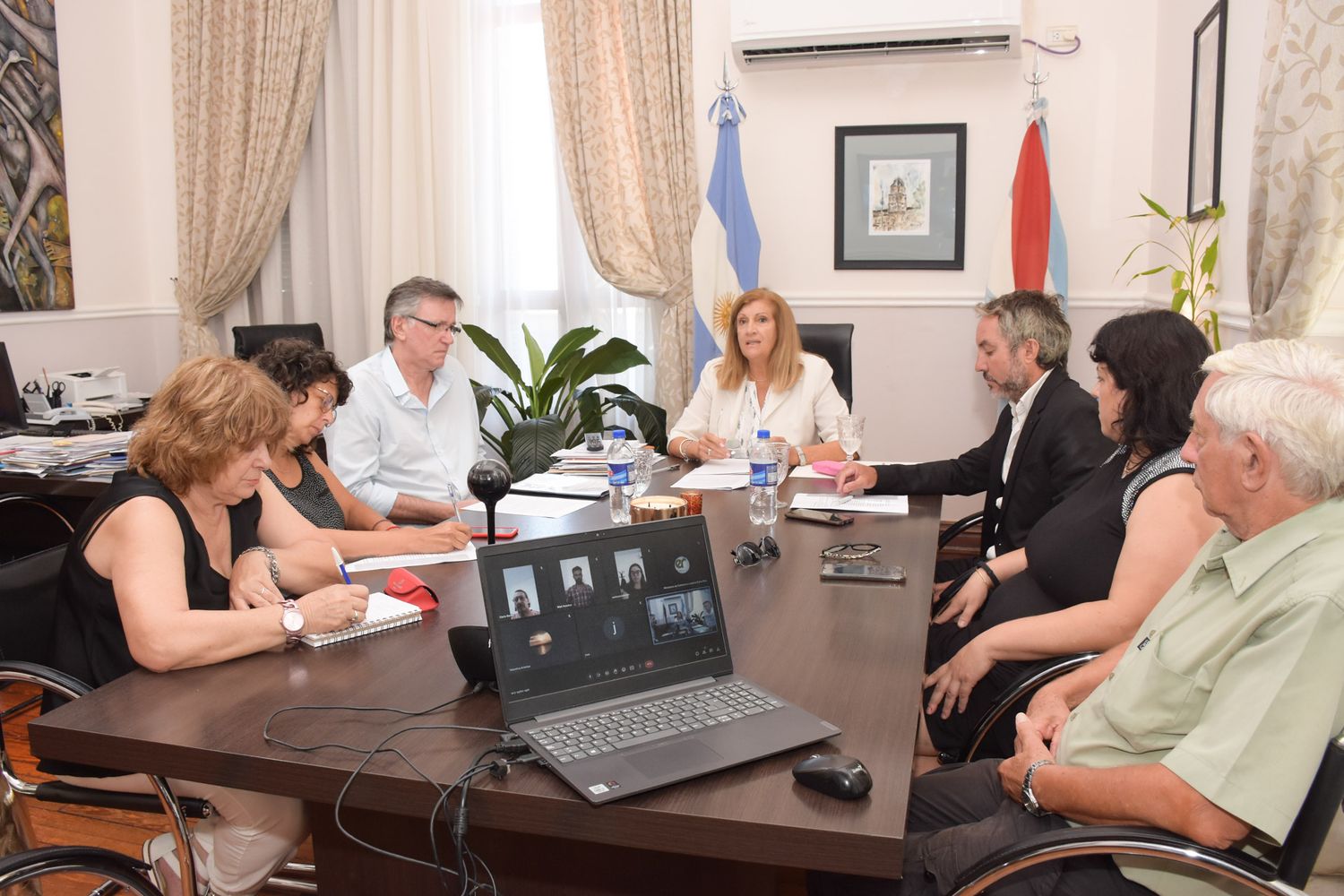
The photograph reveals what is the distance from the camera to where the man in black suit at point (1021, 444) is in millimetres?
2514

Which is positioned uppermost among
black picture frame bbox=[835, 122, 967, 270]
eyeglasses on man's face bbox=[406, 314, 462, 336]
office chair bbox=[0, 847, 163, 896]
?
black picture frame bbox=[835, 122, 967, 270]

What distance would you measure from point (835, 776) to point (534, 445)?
322cm

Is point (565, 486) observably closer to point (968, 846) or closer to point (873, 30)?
point (968, 846)

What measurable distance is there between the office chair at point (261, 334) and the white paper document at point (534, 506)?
7.81 ft

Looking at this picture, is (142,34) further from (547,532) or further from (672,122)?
(547,532)

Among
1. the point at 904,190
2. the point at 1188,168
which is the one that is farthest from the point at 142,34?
the point at 1188,168

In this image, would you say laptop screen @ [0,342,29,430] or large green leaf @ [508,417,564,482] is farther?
large green leaf @ [508,417,564,482]

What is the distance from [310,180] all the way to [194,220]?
0.66 m

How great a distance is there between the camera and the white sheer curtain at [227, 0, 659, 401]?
207 inches

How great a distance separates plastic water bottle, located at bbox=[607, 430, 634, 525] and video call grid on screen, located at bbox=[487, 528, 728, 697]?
965mm

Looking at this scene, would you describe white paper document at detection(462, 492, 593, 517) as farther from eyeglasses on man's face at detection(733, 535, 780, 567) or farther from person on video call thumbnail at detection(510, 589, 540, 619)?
person on video call thumbnail at detection(510, 589, 540, 619)

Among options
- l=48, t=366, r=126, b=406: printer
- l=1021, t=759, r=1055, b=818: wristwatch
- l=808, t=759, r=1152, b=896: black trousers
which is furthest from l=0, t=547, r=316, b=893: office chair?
l=48, t=366, r=126, b=406: printer

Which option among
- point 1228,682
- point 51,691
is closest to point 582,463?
point 51,691

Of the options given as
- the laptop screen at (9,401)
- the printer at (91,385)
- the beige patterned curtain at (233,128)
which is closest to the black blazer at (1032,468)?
the laptop screen at (9,401)
